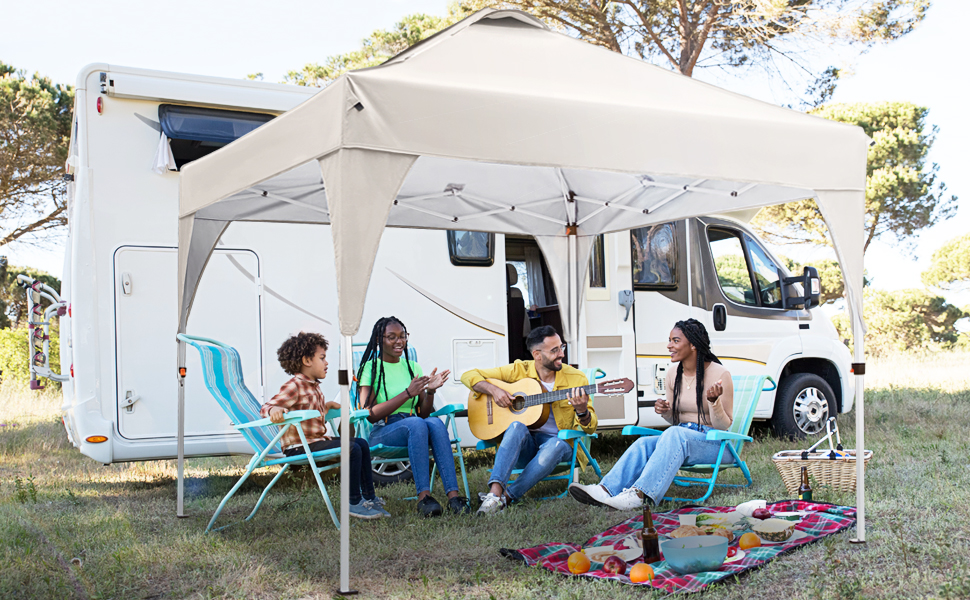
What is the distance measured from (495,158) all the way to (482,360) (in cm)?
276

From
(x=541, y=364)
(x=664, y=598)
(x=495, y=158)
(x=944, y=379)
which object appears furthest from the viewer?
(x=944, y=379)

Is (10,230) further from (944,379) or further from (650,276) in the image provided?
(944,379)

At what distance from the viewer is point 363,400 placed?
15.1ft

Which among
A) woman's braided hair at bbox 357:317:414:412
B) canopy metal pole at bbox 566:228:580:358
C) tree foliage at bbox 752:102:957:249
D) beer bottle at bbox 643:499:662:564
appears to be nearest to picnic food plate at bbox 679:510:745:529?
beer bottle at bbox 643:499:662:564

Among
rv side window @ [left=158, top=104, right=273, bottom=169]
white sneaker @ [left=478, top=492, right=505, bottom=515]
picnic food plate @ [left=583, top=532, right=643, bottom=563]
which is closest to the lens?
picnic food plate @ [left=583, top=532, right=643, bottom=563]

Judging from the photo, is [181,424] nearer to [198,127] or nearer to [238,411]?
[238,411]

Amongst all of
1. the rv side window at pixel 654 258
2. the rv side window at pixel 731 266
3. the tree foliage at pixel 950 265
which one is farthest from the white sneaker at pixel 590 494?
the tree foliage at pixel 950 265

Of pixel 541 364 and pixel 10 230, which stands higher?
pixel 10 230

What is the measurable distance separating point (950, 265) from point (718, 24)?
11.0 metres

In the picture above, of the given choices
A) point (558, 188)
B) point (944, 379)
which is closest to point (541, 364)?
point (558, 188)

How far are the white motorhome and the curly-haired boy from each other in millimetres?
919

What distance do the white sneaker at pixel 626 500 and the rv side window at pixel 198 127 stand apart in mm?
3016

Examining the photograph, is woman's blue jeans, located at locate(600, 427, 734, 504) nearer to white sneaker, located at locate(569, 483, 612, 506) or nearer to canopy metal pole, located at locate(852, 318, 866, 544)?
white sneaker, located at locate(569, 483, 612, 506)

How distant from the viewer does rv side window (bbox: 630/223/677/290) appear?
20.2 feet
